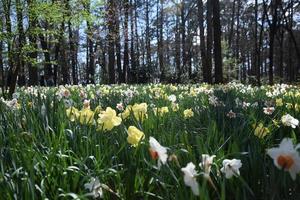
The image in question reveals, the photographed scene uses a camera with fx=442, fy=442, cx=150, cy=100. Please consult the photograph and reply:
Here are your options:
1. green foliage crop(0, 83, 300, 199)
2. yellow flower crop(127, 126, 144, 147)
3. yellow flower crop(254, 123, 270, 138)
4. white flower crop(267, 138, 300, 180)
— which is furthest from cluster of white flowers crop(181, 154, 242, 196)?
yellow flower crop(254, 123, 270, 138)

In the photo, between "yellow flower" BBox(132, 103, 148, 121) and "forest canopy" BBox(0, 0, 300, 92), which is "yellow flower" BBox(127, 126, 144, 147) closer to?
"yellow flower" BBox(132, 103, 148, 121)

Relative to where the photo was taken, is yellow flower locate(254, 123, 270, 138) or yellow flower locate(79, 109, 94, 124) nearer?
yellow flower locate(254, 123, 270, 138)

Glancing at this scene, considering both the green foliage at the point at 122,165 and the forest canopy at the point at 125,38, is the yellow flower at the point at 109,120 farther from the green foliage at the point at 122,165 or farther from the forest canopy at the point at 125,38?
the forest canopy at the point at 125,38

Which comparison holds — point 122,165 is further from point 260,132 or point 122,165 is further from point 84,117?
point 260,132

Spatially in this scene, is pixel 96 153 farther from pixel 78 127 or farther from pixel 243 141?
pixel 243 141

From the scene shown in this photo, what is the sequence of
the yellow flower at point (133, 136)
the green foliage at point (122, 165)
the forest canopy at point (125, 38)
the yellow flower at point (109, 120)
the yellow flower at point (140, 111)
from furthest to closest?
1. the forest canopy at point (125, 38)
2. the yellow flower at point (140, 111)
3. the yellow flower at point (109, 120)
4. the yellow flower at point (133, 136)
5. the green foliage at point (122, 165)

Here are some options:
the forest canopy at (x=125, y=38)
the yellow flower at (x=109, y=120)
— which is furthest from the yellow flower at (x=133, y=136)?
the forest canopy at (x=125, y=38)

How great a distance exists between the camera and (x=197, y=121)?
3.07 metres

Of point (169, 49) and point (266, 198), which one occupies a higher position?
point (169, 49)

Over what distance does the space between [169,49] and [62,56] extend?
24.0 m

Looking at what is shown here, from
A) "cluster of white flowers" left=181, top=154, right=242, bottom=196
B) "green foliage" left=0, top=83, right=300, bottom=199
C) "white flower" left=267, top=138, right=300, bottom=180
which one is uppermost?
"white flower" left=267, top=138, right=300, bottom=180

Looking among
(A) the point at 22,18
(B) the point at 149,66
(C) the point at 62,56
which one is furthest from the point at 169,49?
(A) the point at 22,18

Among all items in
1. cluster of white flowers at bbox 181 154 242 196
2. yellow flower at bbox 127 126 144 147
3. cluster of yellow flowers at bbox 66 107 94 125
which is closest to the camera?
cluster of white flowers at bbox 181 154 242 196

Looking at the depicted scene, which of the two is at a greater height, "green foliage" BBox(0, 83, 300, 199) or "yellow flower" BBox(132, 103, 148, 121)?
"yellow flower" BBox(132, 103, 148, 121)
